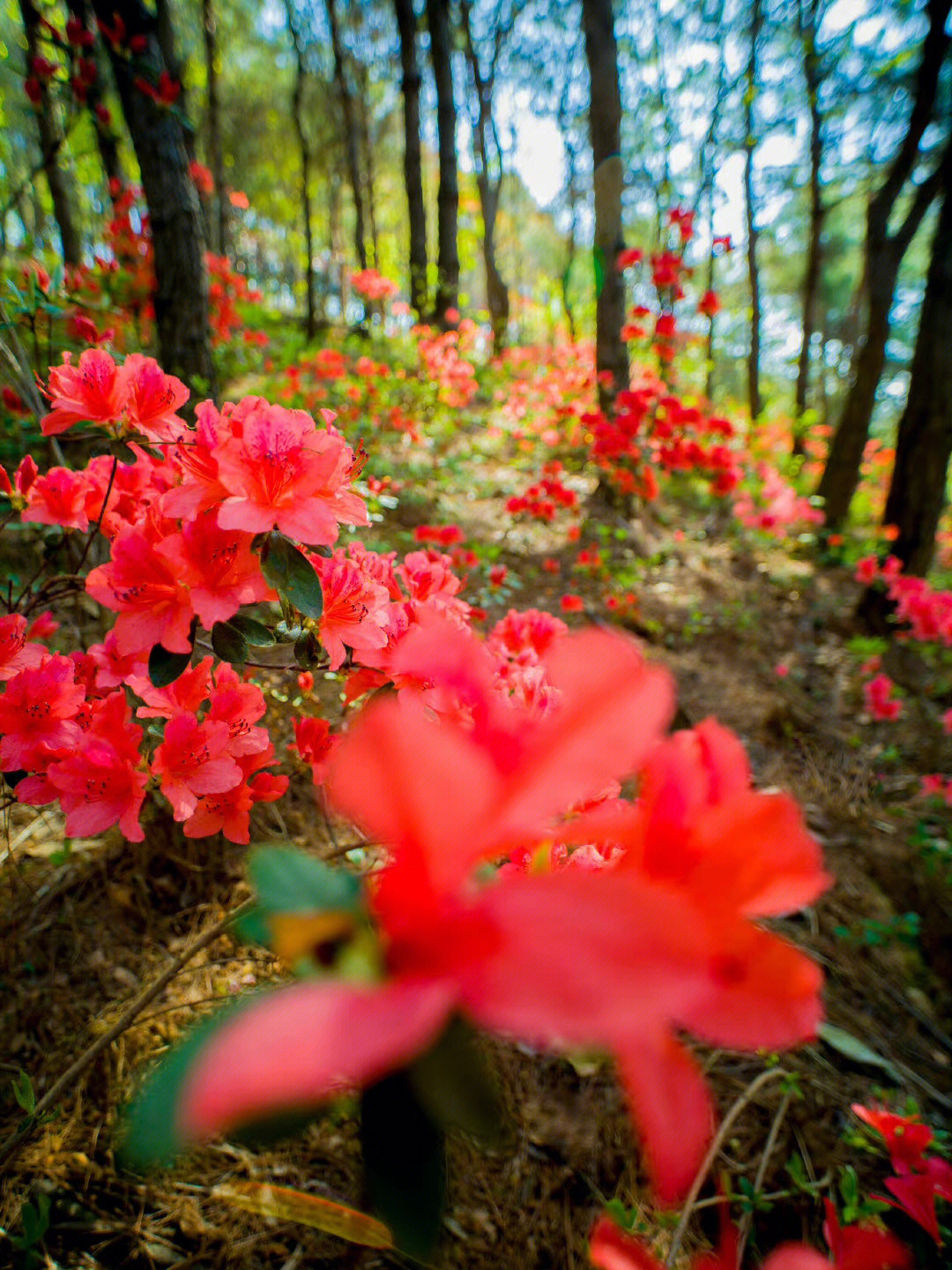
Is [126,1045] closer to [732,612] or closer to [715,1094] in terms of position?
[715,1094]

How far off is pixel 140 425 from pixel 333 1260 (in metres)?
1.31

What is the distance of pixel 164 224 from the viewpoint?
2.81 m

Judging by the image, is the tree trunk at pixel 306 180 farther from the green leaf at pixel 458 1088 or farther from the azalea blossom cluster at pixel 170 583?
the green leaf at pixel 458 1088

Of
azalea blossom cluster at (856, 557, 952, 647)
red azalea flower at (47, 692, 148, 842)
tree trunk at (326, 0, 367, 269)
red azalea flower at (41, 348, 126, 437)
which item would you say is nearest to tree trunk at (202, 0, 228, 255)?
tree trunk at (326, 0, 367, 269)

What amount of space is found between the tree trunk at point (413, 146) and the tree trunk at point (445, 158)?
0.22 metres

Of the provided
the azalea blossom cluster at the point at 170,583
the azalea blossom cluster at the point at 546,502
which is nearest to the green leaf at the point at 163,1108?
the azalea blossom cluster at the point at 170,583

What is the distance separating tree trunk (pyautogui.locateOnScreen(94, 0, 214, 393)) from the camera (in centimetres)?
258

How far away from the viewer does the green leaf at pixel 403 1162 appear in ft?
1.13

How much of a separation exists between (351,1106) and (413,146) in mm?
9554

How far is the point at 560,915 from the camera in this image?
0.23 metres

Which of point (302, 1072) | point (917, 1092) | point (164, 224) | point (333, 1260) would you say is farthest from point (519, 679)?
point (164, 224)

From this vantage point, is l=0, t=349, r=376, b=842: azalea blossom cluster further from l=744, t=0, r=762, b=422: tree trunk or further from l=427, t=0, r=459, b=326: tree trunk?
l=744, t=0, r=762, b=422: tree trunk

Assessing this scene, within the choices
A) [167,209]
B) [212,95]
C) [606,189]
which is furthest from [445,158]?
[167,209]

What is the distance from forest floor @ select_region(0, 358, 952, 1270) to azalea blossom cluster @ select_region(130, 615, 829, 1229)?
39 cm
